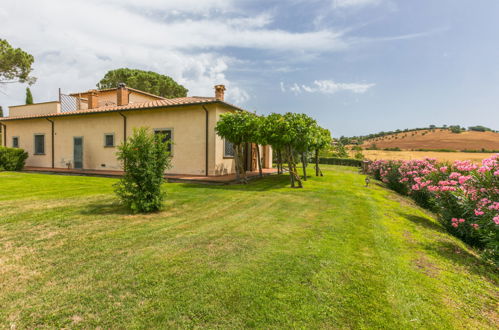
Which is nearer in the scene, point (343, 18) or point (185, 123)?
point (343, 18)

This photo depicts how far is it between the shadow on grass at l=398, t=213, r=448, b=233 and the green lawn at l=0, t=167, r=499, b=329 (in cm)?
13

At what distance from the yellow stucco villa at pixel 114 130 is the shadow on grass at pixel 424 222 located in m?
8.70

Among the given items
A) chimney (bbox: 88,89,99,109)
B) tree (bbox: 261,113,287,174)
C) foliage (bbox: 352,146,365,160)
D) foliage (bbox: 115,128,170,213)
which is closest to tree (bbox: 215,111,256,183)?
tree (bbox: 261,113,287,174)

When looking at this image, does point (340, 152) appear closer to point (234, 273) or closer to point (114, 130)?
point (114, 130)

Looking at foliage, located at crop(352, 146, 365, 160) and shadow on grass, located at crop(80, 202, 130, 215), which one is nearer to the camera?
shadow on grass, located at crop(80, 202, 130, 215)

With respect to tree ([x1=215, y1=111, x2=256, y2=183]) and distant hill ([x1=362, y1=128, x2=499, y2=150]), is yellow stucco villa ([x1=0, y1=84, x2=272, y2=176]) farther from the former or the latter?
distant hill ([x1=362, y1=128, x2=499, y2=150])

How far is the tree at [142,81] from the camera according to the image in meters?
32.5

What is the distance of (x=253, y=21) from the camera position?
11414 mm

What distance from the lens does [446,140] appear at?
135ft

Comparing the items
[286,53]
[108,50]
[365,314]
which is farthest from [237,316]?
[108,50]

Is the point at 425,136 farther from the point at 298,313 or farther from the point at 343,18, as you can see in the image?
the point at 298,313

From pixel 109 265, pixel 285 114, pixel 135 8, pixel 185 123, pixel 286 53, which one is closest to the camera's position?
pixel 109 265

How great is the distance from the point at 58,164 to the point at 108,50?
8701mm

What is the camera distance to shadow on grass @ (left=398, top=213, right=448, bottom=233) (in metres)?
5.60
